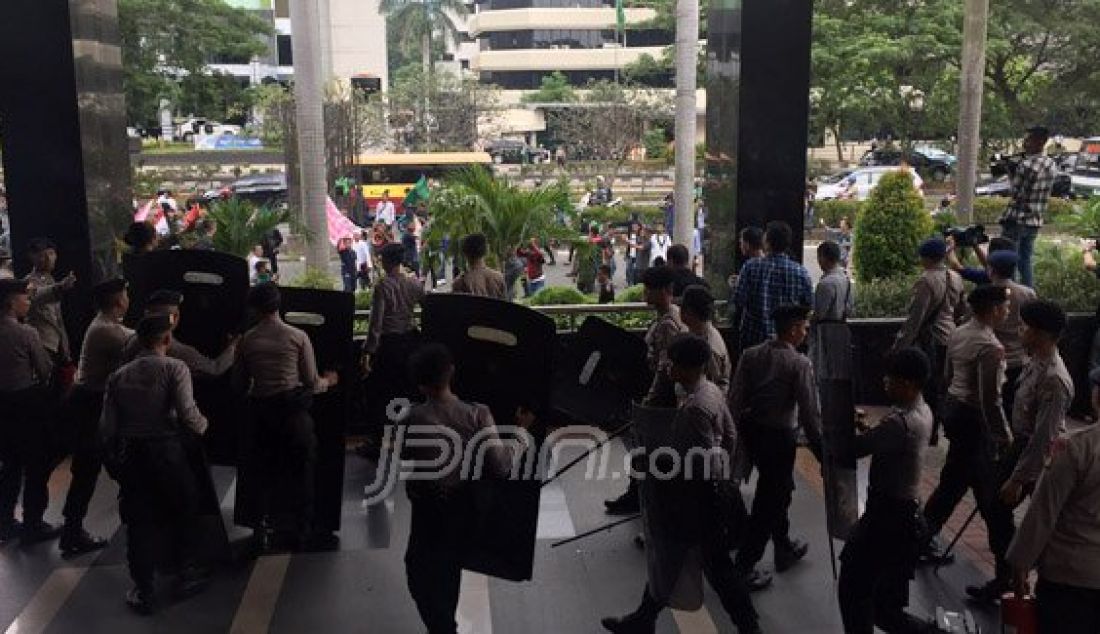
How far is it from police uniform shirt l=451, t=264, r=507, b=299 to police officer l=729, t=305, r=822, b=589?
2.44 m

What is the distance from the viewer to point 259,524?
20.8 feet

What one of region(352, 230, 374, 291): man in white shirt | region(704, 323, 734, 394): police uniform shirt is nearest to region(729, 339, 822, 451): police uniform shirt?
region(704, 323, 734, 394): police uniform shirt

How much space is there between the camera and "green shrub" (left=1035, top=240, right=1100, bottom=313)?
31.5ft

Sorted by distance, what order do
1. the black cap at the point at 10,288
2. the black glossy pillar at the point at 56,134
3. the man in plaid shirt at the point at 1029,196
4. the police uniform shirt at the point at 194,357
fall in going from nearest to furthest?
the police uniform shirt at the point at 194,357
the black cap at the point at 10,288
the black glossy pillar at the point at 56,134
the man in plaid shirt at the point at 1029,196

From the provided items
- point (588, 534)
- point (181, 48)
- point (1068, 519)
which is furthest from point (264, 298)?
point (181, 48)

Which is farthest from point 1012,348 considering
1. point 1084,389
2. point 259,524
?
point 259,524

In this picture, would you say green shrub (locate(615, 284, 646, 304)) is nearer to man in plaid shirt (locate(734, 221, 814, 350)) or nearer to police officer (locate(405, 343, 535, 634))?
man in plaid shirt (locate(734, 221, 814, 350))

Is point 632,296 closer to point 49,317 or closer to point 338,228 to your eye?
point 49,317

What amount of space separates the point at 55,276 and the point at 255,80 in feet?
148

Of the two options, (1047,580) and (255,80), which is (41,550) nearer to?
(1047,580)

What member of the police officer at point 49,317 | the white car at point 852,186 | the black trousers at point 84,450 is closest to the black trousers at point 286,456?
the black trousers at point 84,450

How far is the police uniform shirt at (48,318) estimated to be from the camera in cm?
696

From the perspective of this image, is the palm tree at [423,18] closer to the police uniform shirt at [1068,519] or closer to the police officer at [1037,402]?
the police officer at [1037,402]

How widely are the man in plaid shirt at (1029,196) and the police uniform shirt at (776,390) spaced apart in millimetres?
4729
